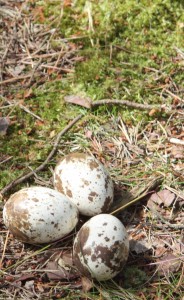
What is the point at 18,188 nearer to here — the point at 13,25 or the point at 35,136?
the point at 35,136

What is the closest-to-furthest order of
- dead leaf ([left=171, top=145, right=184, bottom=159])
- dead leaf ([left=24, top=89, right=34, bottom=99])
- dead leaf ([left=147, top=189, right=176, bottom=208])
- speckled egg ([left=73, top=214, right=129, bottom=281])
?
speckled egg ([left=73, top=214, right=129, bottom=281])
dead leaf ([left=147, top=189, right=176, bottom=208])
dead leaf ([left=171, top=145, right=184, bottom=159])
dead leaf ([left=24, top=89, right=34, bottom=99])

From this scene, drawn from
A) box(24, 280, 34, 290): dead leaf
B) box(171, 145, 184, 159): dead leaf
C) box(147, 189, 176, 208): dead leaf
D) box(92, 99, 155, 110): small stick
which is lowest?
box(24, 280, 34, 290): dead leaf

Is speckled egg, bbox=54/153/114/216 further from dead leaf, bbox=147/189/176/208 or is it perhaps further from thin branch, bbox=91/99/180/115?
thin branch, bbox=91/99/180/115

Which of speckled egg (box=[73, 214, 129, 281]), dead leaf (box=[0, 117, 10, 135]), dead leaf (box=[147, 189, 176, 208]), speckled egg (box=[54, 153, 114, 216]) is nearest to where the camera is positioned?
speckled egg (box=[73, 214, 129, 281])

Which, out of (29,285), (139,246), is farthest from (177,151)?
(29,285)

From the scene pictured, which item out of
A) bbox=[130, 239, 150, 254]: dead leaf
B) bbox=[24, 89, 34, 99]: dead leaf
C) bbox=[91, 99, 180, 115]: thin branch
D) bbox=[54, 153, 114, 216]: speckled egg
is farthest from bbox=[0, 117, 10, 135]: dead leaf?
bbox=[130, 239, 150, 254]: dead leaf

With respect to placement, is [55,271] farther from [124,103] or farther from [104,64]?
[104,64]

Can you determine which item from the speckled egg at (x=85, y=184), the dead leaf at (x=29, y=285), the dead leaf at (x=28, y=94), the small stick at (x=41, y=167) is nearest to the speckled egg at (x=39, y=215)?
the speckled egg at (x=85, y=184)

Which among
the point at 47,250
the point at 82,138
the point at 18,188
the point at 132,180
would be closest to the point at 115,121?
the point at 82,138
